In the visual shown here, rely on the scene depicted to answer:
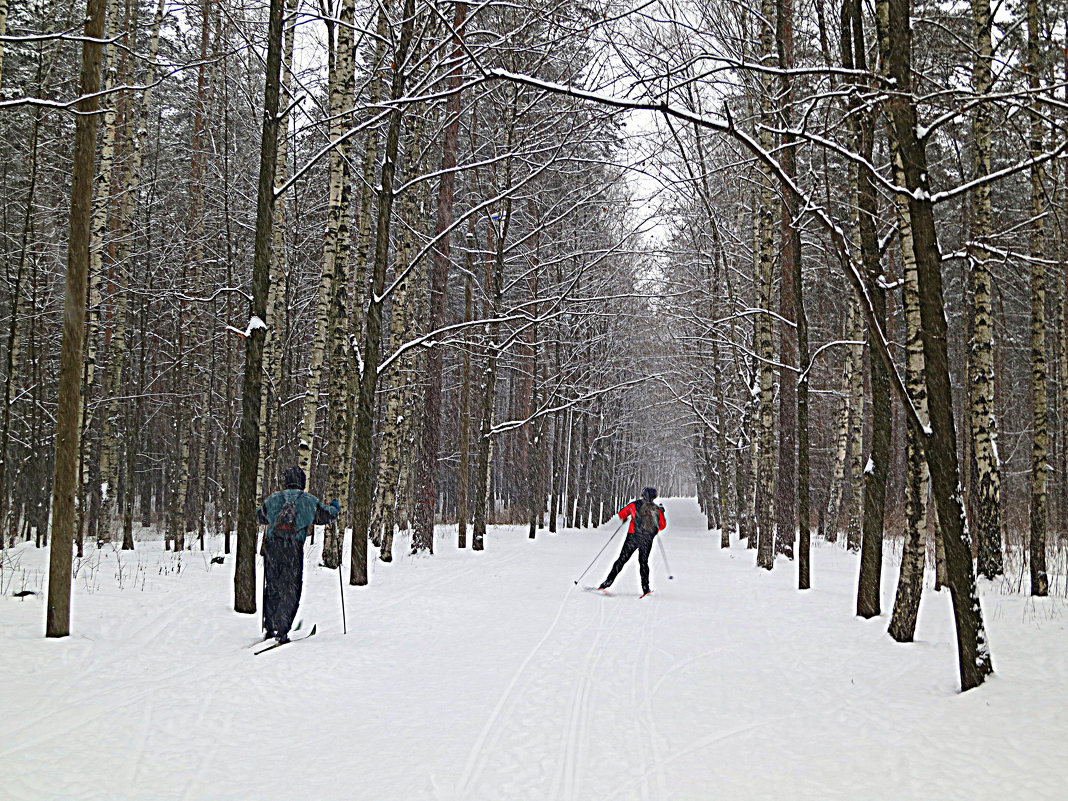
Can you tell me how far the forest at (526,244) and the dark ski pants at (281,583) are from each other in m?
1.07

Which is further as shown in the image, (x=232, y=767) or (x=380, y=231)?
(x=380, y=231)

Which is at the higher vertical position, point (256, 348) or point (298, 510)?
point (256, 348)

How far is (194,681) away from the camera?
23.9 feet

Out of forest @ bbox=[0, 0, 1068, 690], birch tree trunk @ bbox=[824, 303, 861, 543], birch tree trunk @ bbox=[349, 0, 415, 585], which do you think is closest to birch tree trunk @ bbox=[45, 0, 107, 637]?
forest @ bbox=[0, 0, 1068, 690]

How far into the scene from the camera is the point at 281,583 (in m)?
9.09

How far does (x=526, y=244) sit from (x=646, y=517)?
17715 millimetres

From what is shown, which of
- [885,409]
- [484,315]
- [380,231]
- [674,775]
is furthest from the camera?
[484,315]

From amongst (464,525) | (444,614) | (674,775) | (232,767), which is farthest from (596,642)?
(464,525)

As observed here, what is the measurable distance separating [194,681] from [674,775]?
14.8 ft

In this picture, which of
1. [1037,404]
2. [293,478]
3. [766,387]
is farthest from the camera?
[766,387]

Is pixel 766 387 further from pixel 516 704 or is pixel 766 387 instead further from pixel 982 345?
pixel 516 704

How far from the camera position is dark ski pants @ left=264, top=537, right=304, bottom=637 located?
9023mm

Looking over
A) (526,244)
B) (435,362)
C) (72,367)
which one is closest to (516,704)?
(72,367)

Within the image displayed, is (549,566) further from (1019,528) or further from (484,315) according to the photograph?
(1019,528)
